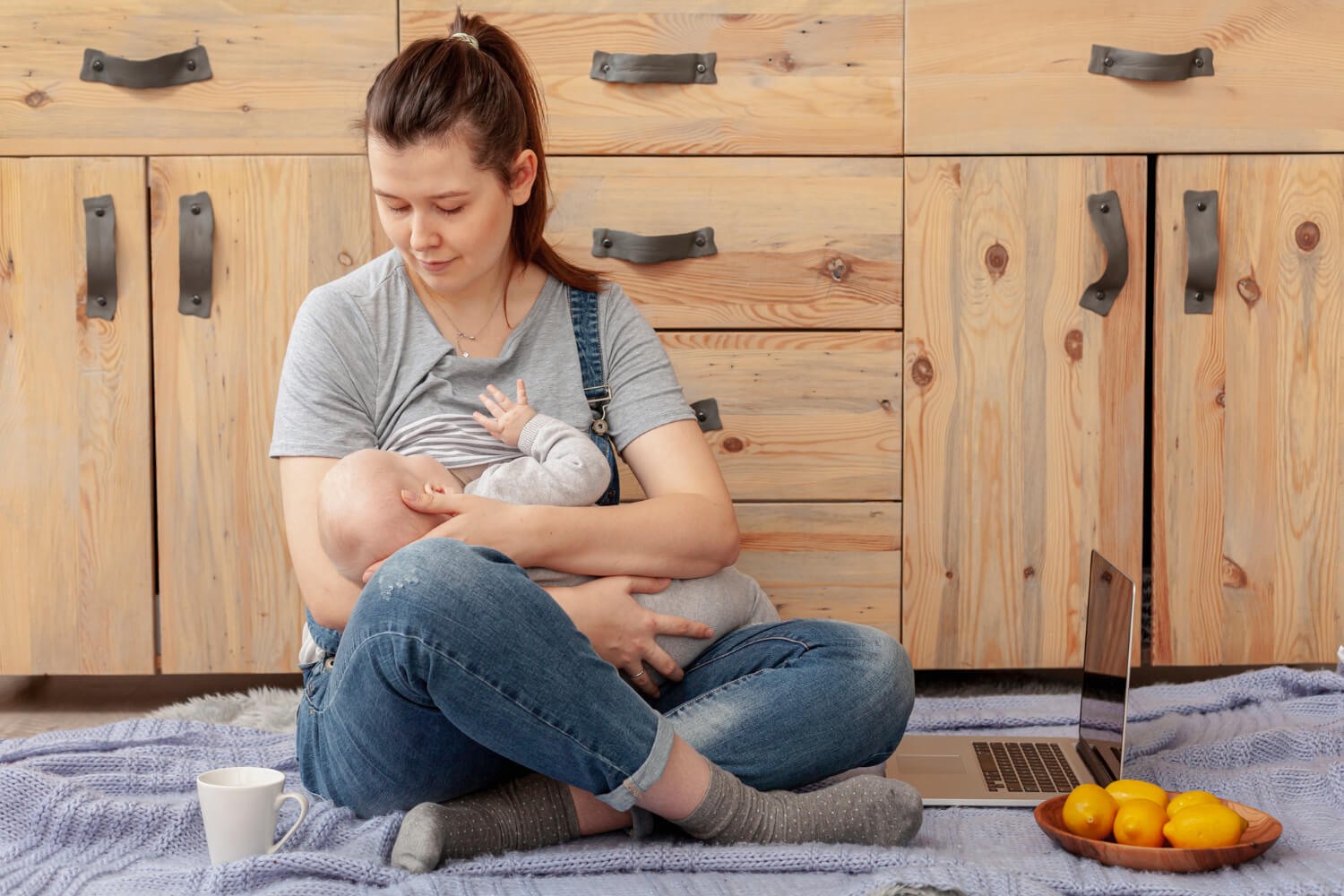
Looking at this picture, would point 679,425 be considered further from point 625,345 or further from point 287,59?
point 287,59

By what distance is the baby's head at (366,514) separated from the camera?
116 centimetres

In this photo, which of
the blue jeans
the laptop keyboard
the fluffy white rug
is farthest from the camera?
the fluffy white rug

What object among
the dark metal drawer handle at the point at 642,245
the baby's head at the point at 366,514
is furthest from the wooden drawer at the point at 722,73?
the baby's head at the point at 366,514

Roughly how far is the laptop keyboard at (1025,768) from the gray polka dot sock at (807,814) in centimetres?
26

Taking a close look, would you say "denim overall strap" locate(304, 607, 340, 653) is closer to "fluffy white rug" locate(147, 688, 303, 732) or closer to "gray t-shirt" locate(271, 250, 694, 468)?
"gray t-shirt" locate(271, 250, 694, 468)

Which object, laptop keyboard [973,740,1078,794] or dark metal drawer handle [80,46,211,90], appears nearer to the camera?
laptop keyboard [973,740,1078,794]

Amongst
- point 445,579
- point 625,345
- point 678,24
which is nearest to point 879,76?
point 678,24

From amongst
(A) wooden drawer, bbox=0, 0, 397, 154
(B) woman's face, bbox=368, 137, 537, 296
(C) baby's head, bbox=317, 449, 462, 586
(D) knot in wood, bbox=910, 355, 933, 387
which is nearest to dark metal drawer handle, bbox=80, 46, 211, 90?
(A) wooden drawer, bbox=0, 0, 397, 154

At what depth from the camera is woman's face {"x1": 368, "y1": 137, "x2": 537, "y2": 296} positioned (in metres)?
1.26

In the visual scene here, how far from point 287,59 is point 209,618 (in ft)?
2.72

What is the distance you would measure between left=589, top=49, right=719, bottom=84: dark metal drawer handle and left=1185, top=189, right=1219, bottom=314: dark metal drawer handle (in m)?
0.76

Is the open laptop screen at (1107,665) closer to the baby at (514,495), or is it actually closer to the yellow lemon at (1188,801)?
the yellow lemon at (1188,801)

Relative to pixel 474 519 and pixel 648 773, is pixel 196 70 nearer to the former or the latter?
pixel 474 519

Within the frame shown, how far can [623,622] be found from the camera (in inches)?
47.7
